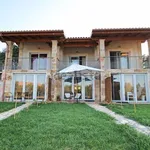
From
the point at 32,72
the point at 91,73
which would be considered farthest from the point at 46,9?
the point at 91,73

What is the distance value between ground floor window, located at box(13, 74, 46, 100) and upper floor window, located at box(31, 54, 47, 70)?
1.24 metres

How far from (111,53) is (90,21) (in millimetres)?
5206

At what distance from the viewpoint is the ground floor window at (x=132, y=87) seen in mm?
13266

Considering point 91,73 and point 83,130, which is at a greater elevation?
point 91,73

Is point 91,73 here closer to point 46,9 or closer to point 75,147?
point 46,9

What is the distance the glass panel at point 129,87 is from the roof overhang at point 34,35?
6710mm

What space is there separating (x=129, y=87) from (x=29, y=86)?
8.75 metres

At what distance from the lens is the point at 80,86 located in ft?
47.3

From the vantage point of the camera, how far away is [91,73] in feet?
44.5

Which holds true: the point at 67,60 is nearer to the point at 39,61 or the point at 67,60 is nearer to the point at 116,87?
the point at 39,61

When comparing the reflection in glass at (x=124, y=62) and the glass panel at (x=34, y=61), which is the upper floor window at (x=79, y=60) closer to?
the glass panel at (x=34, y=61)

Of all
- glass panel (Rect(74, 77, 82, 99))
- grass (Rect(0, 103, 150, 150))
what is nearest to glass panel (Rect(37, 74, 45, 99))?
glass panel (Rect(74, 77, 82, 99))

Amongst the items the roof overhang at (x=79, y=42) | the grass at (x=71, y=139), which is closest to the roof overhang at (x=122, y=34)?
the roof overhang at (x=79, y=42)

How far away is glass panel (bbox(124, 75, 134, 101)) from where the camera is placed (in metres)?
13.3
